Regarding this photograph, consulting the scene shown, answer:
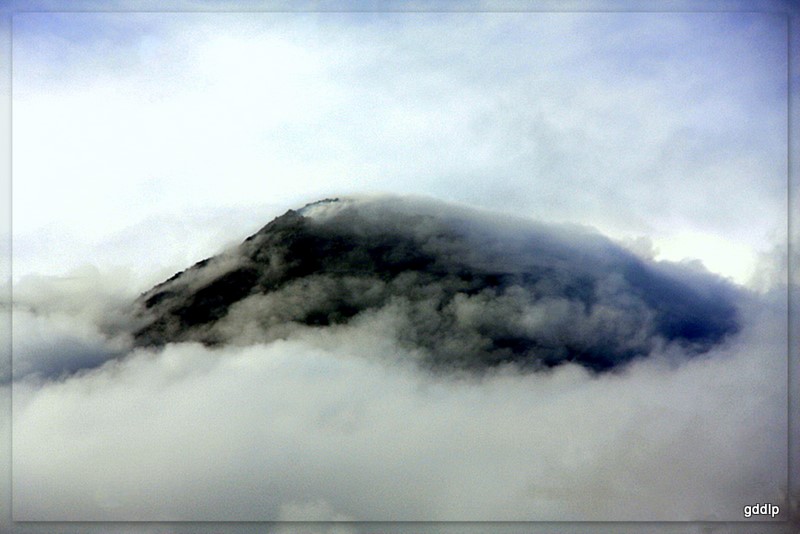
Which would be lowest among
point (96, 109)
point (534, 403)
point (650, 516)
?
point (650, 516)

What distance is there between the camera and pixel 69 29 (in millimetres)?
3662

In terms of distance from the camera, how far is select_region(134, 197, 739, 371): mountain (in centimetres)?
354

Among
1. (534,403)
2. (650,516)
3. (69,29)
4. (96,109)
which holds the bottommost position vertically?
(650,516)

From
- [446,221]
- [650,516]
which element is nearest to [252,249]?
[446,221]

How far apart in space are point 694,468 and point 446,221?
175 centimetres

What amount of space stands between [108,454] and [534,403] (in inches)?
83.2

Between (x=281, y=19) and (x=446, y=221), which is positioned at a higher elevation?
(x=281, y=19)

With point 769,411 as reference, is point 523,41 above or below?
above

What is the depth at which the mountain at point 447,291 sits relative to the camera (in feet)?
11.6

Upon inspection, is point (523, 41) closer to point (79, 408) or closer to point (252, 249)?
point (252, 249)

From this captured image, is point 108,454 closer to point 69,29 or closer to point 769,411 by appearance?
point 69,29

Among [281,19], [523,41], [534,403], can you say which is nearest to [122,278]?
[281,19]

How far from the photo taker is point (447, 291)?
3.57 meters

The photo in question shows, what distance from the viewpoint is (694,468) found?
3.51 m
